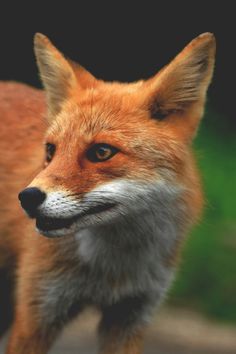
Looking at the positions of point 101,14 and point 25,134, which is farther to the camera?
point 101,14

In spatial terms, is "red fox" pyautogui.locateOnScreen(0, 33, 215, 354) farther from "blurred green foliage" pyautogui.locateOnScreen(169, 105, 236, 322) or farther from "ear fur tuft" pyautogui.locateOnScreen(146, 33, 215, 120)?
"blurred green foliage" pyautogui.locateOnScreen(169, 105, 236, 322)

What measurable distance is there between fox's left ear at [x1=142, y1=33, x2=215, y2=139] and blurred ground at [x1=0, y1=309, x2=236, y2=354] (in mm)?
3247

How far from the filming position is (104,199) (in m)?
4.57

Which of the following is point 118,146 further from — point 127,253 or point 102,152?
point 127,253

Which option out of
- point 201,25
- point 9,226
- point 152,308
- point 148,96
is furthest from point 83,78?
point 201,25

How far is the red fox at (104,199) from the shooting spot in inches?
181

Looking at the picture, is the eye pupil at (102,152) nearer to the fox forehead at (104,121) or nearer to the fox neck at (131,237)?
the fox forehead at (104,121)

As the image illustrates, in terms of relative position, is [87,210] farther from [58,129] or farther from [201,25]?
[201,25]

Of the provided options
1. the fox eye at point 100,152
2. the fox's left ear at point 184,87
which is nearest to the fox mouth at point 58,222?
the fox eye at point 100,152

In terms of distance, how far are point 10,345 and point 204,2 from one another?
6519 mm

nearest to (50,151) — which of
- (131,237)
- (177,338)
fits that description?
(131,237)

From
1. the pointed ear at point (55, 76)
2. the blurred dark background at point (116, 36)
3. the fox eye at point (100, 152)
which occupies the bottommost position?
the blurred dark background at point (116, 36)

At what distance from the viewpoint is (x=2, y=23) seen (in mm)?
11227

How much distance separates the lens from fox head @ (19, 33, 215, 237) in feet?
14.8
